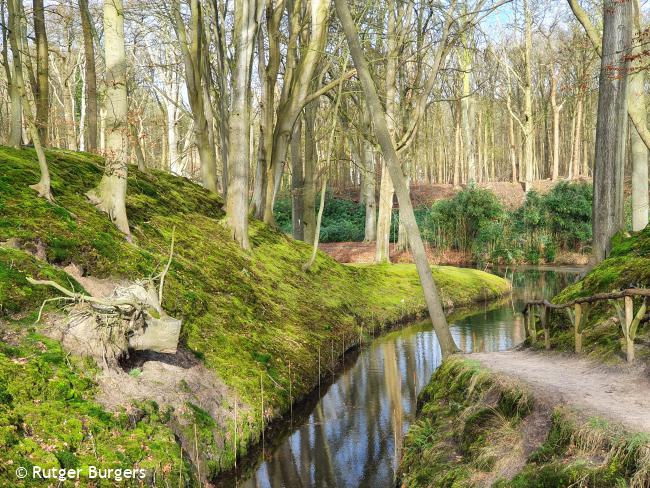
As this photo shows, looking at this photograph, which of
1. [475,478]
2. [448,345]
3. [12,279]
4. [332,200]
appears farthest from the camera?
[332,200]

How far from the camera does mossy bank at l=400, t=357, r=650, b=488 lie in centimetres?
413

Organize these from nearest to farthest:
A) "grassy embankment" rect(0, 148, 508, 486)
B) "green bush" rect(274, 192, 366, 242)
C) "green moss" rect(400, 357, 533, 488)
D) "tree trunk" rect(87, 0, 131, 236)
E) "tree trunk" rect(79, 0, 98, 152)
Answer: "grassy embankment" rect(0, 148, 508, 486) < "green moss" rect(400, 357, 533, 488) < "tree trunk" rect(87, 0, 131, 236) < "tree trunk" rect(79, 0, 98, 152) < "green bush" rect(274, 192, 366, 242)

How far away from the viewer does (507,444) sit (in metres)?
5.37

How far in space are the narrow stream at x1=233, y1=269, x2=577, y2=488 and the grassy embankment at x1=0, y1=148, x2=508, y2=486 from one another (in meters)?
0.47

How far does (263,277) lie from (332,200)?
1075 inches

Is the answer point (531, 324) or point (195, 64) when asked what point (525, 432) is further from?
point (195, 64)

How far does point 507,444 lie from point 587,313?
2.70 meters

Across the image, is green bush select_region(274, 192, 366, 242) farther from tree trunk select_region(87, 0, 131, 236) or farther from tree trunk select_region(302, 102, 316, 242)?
tree trunk select_region(87, 0, 131, 236)

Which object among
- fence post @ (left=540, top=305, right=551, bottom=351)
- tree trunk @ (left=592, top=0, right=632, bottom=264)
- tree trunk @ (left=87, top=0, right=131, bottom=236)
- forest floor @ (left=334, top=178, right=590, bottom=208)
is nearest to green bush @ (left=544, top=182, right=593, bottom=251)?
forest floor @ (left=334, top=178, right=590, bottom=208)

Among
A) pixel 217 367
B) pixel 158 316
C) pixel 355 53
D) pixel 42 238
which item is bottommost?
pixel 217 367

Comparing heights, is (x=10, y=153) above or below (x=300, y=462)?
above

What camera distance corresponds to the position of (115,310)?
6391 millimetres

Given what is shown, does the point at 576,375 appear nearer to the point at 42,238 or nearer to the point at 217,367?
the point at 217,367

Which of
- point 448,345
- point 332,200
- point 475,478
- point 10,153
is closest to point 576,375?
point 475,478
